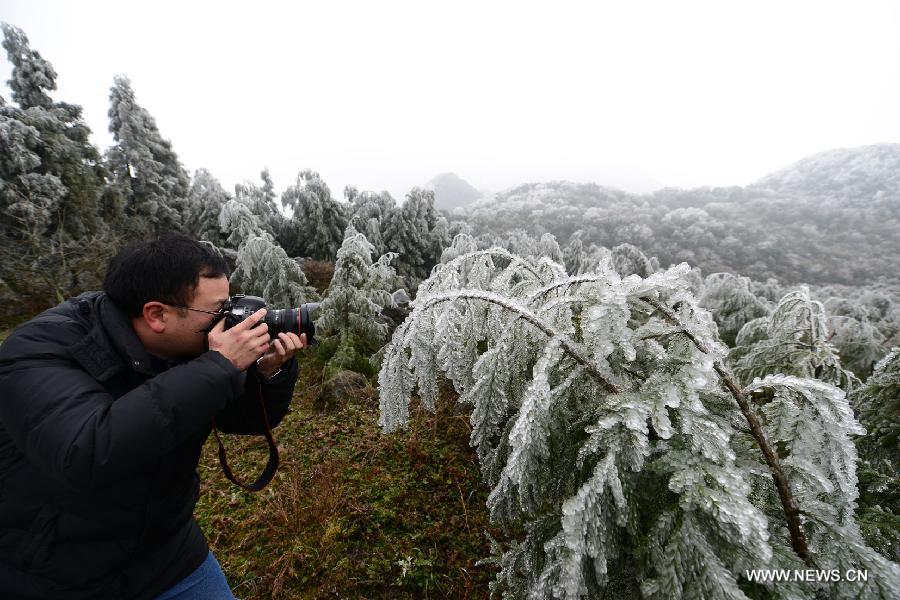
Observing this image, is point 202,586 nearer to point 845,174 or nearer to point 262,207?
point 262,207

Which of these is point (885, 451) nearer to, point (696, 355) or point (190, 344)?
point (696, 355)

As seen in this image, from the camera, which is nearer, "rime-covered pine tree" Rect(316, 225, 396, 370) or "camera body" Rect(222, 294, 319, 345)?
"camera body" Rect(222, 294, 319, 345)

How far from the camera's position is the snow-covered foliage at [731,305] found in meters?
8.63

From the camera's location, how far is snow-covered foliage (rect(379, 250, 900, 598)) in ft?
3.86

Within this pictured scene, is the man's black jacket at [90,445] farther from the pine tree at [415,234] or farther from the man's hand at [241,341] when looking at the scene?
the pine tree at [415,234]

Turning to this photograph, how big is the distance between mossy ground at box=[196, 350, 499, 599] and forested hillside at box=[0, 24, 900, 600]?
0.08ft

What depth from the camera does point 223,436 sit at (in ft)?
19.8

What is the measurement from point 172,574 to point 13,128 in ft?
53.1

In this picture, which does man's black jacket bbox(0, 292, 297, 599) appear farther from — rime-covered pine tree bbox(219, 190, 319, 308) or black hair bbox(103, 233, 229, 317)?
rime-covered pine tree bbox(219, 190, 319, 308)

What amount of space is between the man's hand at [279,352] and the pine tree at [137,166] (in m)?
18.5

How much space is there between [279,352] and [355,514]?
9.37 ft

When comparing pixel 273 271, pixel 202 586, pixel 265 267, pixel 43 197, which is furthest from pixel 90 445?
pixel 43 197

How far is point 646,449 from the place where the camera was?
3.92 ft

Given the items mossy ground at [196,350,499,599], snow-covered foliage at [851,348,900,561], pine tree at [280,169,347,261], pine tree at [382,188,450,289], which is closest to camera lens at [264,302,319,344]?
mossy ground at [196,350,499,599]
